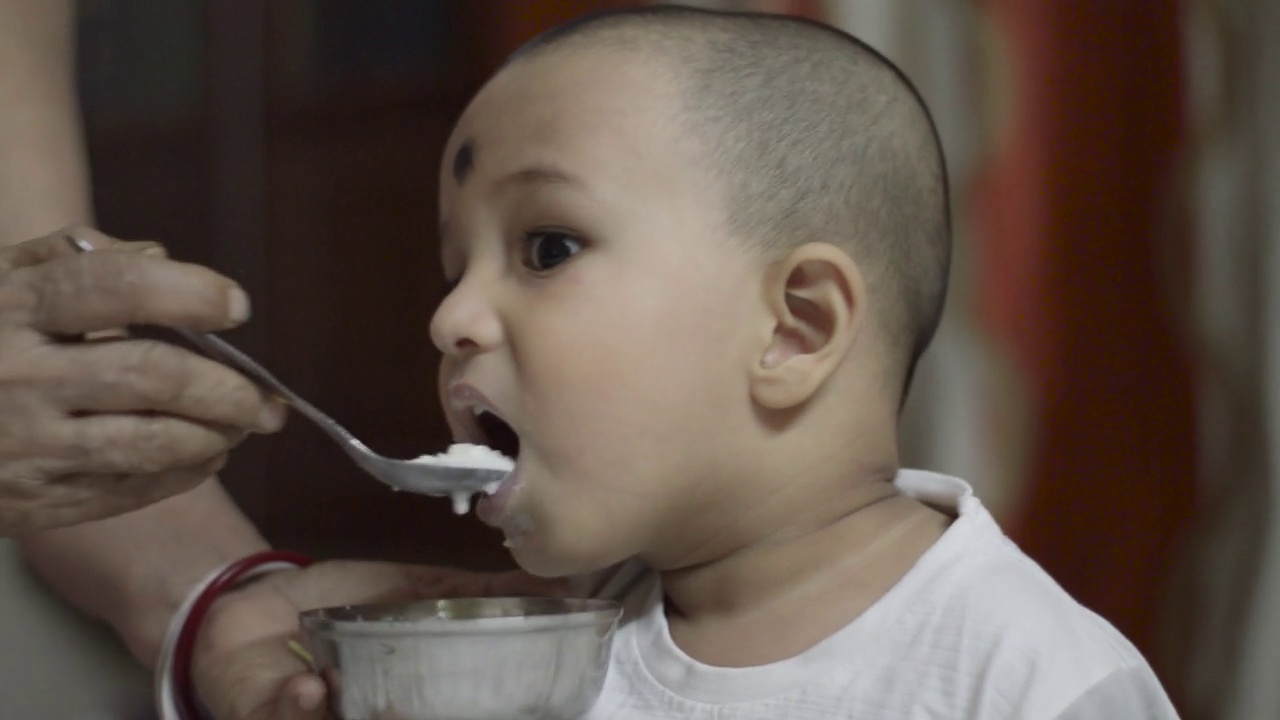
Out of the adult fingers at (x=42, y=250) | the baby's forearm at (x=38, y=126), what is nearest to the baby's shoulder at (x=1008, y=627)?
the adult fingers at (x=42, y=250)

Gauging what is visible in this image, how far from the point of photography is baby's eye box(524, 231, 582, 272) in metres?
0.77

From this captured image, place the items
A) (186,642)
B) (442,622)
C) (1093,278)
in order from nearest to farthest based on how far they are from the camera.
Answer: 1. (442,622)
2. (186,642)
3. (1093,278)

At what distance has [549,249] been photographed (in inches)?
30.4

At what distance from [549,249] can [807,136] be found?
18cm

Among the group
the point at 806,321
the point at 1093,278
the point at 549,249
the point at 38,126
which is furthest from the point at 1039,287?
the point at 38,126

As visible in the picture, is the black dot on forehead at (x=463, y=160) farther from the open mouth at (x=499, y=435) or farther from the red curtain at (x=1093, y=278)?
the red curtain at (x=1093, y=278)

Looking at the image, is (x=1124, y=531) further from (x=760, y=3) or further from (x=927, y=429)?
(x=760, y=3)

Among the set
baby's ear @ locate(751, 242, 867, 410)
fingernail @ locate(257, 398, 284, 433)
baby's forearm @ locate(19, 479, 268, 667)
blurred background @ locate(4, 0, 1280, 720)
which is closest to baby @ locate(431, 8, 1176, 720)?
baby's ear @ locate(751, 242, 867, 410)

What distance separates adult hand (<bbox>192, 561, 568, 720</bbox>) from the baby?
173 mm

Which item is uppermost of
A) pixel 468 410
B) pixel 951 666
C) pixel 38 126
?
pixel 38 126

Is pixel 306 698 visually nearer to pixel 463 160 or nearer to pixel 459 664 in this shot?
pixel 459 664

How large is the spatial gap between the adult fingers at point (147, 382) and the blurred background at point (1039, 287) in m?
0.44

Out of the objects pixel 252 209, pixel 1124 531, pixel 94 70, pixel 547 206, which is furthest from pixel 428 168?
pixel 1124 531

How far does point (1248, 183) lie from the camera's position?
94cm
